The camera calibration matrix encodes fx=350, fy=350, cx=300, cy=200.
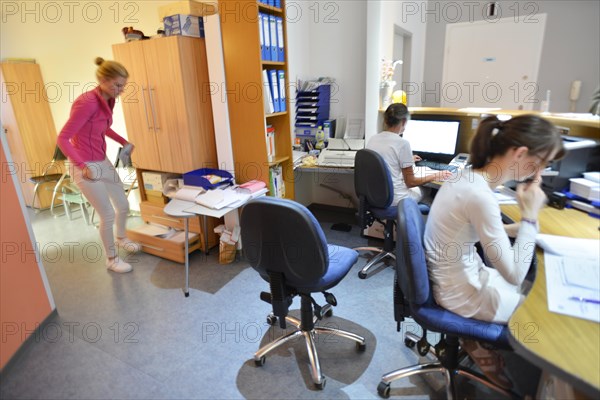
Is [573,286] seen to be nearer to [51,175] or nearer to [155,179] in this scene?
[155,179]

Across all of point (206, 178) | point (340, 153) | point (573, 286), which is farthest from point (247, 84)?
point (573, 286)

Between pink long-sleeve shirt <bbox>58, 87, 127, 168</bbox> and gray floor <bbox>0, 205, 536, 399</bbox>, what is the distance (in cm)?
98

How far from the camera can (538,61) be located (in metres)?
4.15

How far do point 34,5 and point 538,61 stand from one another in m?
5.83

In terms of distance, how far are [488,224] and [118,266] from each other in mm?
2727

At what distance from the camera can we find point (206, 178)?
2701mm

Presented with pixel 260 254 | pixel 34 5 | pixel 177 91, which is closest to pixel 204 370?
pixel 260 254

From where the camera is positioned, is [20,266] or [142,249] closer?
[20,266]

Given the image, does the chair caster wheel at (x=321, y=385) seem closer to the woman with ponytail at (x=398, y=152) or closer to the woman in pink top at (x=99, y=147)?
the woman with ponytail at (x=398, y=152)

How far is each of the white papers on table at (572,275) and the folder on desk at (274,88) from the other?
211cm

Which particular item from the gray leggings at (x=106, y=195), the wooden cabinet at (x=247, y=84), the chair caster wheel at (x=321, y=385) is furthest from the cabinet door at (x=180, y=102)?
the chair caster wheel at (x=321, y=385)

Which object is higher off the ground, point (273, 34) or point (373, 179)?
point (273, 34)

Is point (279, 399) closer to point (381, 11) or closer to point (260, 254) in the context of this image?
point (260, 254)

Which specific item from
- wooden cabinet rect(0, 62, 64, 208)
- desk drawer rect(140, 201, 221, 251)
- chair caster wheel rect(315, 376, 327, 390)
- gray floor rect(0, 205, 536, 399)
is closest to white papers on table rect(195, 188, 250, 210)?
desk drawer rect(140, 201, 221, 251)
